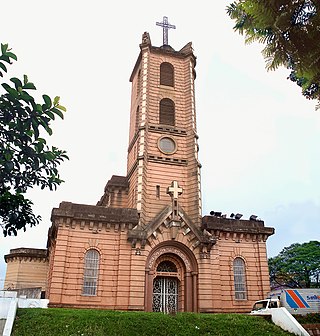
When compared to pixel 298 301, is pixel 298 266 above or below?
above

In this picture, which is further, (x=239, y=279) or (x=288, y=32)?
(x=239, y=279)

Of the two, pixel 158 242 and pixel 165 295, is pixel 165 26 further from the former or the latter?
pixel 165 295

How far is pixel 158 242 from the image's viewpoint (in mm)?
24891

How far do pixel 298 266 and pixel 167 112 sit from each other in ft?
88.7

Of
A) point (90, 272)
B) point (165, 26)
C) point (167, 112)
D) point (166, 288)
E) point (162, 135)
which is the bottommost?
point (166, 288)

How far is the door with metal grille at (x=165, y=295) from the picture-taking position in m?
24.7

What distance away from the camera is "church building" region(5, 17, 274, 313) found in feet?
76.3

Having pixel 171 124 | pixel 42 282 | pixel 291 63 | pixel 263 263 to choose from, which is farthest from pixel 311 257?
pixel 291 63

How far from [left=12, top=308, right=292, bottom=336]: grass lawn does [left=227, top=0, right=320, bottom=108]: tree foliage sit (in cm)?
1274

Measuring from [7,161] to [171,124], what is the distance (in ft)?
75.0

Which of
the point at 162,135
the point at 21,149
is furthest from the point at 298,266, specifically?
the point at 21,149

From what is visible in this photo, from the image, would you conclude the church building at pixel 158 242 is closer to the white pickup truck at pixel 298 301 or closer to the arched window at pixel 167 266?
the arched window at pixel 167 266

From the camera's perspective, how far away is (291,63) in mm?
6359

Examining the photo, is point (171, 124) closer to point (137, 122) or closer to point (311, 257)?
point (137, 122)
